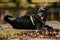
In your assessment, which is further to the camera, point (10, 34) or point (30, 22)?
point (30, 22)

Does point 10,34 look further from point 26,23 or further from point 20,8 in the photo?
point 20,8

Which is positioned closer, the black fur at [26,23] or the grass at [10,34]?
the grass at [10,34]

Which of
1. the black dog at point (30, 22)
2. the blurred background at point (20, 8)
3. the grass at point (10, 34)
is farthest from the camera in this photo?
the blurred background at point (20, 8)

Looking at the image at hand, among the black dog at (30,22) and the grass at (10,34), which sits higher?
the black dog at (30,22)

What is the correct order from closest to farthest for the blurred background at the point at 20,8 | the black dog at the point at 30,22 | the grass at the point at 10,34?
the grass at the point at 10,34 < the black dog at the point at 30,22 < the blurred background at the point at 20,8

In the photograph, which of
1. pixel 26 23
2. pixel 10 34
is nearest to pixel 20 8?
pixel 26 23

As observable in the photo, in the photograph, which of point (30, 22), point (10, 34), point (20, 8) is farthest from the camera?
point (20, 8)

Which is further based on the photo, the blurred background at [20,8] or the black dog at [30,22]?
the blurred background at [20,8]

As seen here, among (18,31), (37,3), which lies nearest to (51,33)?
(18,31)

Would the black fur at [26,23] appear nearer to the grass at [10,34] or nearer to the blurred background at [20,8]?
the grass at [10,34]

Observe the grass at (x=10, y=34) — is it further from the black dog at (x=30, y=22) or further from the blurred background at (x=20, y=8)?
the blurred background at (x=20, y=8)

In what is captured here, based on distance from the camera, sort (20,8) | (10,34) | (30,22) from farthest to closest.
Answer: (20,8) → (30,22) → (10,34)

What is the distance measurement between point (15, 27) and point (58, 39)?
30cm

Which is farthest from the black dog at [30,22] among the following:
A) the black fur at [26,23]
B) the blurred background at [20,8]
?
the blurred background at [20,8]
